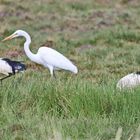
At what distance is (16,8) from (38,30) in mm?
3947

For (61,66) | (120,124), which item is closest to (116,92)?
(120,124)

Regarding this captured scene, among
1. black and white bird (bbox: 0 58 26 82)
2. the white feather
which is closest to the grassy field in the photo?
black and white bird (bbox: 0 58 26 82)

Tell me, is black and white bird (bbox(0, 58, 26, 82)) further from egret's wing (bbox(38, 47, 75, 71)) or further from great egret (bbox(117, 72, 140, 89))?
great egret (bbox(117, 72, 140, 89))

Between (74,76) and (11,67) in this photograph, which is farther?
(74,76)

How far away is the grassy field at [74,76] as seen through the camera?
768 centimetres

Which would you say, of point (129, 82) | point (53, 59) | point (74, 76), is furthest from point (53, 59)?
point (129, 82)

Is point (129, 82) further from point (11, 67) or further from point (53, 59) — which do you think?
point (53, 59)

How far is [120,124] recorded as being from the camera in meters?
7.80

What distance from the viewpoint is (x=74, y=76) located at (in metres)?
13.4

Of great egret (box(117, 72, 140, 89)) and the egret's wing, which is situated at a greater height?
the egret's wing

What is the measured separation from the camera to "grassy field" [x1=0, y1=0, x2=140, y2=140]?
25.2 feet

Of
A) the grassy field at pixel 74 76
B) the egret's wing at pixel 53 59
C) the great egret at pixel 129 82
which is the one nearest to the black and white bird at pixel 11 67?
the grassy field at pixel 74 76

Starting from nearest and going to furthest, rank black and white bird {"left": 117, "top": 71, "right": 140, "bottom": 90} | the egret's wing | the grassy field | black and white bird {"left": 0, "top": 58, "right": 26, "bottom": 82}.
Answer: the grassy field → black and white bird {"left": 117, "top": 71, "right": 140, "bottom": 90} → black and white bird {"left": 0, "top": 58, "right": 26, "bottom": 82} → the egret's wing

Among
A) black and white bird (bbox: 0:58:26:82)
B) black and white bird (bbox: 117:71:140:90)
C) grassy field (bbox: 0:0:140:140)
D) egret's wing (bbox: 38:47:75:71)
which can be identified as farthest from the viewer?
egret's wing (bbox: 38:47:75:71)
